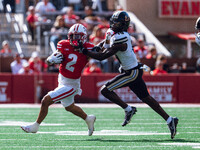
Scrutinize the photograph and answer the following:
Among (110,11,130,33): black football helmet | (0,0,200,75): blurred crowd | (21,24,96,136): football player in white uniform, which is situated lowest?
(0,0,200,75): blurred crowd

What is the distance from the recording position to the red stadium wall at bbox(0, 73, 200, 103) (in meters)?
16.0

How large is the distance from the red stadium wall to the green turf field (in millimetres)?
3744

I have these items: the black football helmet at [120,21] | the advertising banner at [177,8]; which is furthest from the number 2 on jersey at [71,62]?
the advertising banner at [177,8]

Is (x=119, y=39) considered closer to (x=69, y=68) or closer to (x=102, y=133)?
(x=69, y=68)

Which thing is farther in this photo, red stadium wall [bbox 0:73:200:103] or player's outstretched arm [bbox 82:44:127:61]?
red stadium wall [bbox 0:73:200:103]

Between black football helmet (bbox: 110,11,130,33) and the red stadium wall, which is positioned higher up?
black football helmet (bbox: 110,11,130,33)

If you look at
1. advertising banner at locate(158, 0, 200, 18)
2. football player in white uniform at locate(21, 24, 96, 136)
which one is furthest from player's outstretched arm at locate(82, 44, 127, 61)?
advertising banner at locate(158, 0, 200, 18)

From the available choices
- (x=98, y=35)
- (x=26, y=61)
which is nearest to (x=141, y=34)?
(x=98, y=35)

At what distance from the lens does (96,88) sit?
1619cm

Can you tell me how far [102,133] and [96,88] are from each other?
24.7 feet

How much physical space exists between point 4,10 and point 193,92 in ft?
26.7

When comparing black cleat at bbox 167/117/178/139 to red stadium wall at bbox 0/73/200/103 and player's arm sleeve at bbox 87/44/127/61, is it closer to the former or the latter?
player's arm sleeve at bbox 87/44/127/61

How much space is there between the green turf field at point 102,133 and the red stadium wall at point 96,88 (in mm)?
3744

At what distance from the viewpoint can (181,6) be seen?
2327 centimetres
